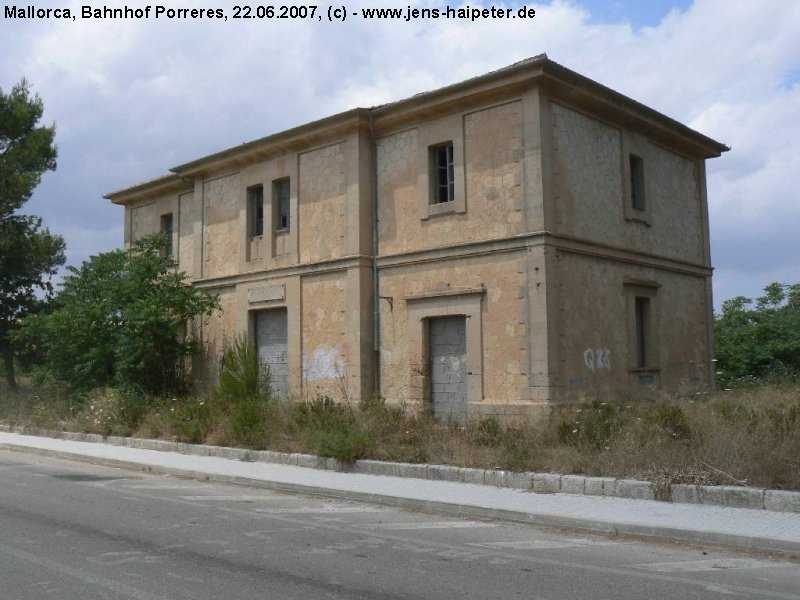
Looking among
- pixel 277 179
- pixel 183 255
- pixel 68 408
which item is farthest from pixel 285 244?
pixel 68 408

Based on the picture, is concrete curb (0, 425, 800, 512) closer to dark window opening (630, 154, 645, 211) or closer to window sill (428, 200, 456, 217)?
window sill (428, 200, 456, 217)

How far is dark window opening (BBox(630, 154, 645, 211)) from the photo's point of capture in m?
17.9

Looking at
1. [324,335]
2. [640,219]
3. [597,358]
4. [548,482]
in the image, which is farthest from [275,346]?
[548,482]

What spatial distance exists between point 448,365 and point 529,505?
680 centimetres

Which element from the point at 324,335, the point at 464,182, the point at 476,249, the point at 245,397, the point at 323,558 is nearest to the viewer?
the point at 323,558

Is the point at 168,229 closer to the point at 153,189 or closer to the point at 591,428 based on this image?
the point at 153,189

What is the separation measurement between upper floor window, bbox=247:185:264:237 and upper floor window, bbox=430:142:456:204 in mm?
5599

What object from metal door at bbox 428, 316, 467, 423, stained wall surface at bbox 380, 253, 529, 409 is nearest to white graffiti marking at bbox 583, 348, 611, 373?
stained wall surface at bbox 380, 253, 529, 409

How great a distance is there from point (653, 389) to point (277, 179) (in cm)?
1028

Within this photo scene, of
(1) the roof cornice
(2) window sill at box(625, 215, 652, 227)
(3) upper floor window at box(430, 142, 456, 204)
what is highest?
(1) the roof cornice

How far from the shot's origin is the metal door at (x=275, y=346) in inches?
758

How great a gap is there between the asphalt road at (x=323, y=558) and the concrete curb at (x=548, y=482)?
164 cm

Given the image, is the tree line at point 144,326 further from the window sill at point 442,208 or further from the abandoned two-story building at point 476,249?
the window sill at point 442,208

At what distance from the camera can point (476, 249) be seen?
51.3ft
